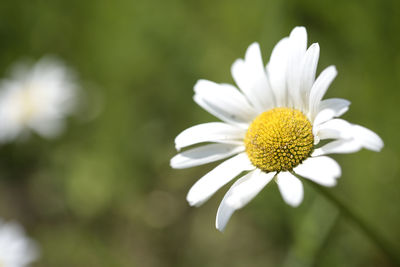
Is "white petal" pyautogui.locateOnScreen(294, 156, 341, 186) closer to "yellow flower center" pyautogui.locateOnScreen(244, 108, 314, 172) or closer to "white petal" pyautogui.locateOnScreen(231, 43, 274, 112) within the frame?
"yellow flower center" pyautogui.locateOnScreen(244, 108, 314, 172)

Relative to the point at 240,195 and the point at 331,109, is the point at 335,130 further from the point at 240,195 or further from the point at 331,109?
the point at 240,195

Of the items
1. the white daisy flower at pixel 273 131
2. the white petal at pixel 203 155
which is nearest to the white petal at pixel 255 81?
the white daisy flower at pixel 273 131

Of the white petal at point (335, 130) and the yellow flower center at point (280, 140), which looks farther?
the yellow flower center at point (280, 140)

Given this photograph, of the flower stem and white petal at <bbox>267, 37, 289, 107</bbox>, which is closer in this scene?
the flower stem

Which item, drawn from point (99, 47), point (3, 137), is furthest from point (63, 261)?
point (99, 47)

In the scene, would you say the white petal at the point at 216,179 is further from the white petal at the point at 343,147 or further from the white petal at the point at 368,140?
the white petal at the point at 368,140

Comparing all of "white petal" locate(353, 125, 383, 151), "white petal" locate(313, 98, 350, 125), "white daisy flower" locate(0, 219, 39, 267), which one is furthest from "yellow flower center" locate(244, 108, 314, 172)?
"white daisy flower" locate(0, 219, 39, 267)

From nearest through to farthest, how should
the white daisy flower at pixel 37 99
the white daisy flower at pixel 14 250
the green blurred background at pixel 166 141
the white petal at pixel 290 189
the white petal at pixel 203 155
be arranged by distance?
the white petal at pixel 290 189 < the white petal at pixel 203 155 < the green blurred background at pixel 166 141 < the white daisy flower at pixel 14 250 < the white daisy flower at pixel 37 99
